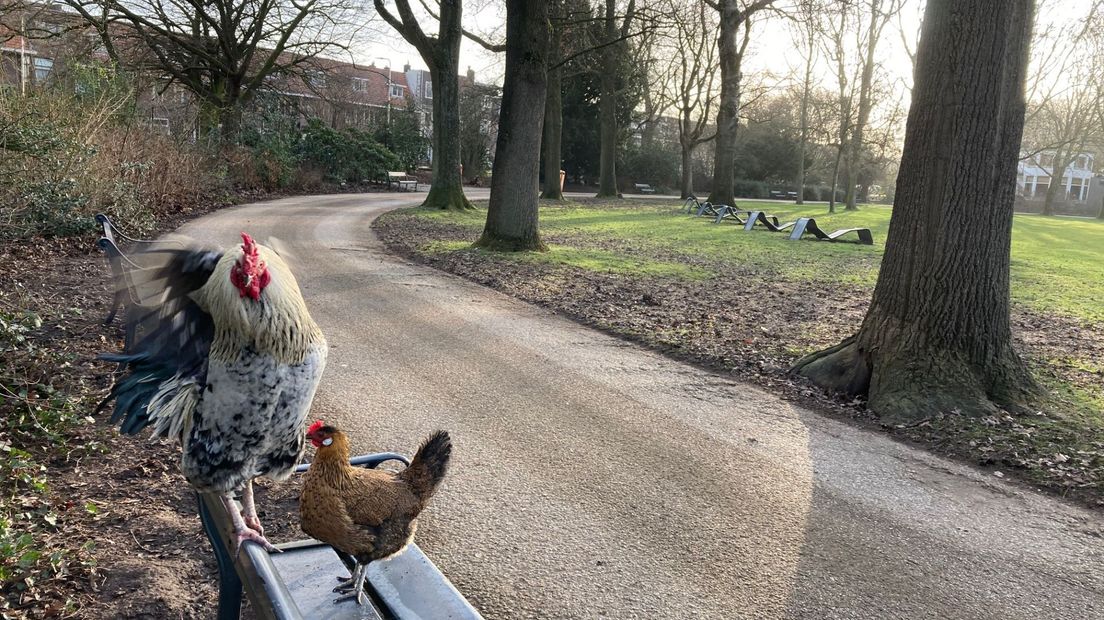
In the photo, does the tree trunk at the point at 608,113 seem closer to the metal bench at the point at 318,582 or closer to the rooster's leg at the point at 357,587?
the metal bench at the point at 318,582

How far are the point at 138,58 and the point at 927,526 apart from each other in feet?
101

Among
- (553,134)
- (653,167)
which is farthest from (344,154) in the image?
(653,167)

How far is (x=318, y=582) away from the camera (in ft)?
10.2

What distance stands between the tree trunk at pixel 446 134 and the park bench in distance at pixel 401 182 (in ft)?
36.7

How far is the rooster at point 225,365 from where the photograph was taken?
243 centimetres

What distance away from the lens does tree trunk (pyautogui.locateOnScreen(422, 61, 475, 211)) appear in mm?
21672

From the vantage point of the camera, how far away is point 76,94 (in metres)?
13.5

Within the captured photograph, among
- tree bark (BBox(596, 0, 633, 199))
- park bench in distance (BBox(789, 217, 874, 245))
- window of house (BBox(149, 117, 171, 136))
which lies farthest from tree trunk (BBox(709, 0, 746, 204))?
window of house (BBox(149, 117, 171, 136))

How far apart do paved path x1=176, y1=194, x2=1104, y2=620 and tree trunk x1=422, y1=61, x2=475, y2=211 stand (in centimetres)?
1519

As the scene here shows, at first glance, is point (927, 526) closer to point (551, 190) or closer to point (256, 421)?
point (256, 421)

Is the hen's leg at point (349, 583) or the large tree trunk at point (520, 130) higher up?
the large tree trunk at point (520, 130)

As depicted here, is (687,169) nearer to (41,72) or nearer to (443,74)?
(443,74)

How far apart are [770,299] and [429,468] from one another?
9557mm

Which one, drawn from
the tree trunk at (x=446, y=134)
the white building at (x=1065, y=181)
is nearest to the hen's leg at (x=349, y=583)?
the tree trunk at (x=446, y=134)
